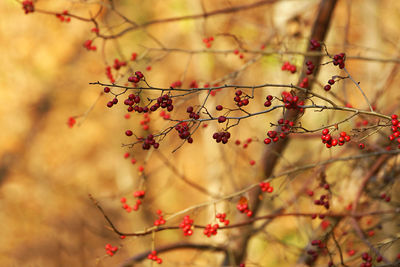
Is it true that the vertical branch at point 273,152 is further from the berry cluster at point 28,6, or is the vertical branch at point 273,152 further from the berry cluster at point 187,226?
the berry cluster at point 28,6

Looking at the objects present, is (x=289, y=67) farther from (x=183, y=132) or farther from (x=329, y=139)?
(x=183, y=132)

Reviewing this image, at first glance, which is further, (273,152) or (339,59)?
(273,152)

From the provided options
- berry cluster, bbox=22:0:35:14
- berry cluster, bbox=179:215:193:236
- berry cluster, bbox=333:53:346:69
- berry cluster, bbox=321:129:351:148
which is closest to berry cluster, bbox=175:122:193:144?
berry cluster, bbox=321:129:351:148

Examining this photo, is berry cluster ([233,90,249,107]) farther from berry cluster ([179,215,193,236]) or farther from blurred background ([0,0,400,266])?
blurred background ([0,0,400,266])

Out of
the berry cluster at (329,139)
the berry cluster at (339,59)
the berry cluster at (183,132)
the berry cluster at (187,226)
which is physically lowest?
the berry cluster at (329,139)

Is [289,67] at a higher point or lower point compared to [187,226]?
higher

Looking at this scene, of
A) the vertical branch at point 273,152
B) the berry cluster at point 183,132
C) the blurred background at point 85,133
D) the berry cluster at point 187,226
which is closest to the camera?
the berry cluster at point 183,132

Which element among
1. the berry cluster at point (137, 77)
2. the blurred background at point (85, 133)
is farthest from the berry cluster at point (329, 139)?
the blurred background at point (85, 133)

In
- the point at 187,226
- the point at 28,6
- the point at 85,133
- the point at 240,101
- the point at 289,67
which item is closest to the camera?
the point at 240,101

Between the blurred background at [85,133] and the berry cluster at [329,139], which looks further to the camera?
the blurred background at [85,133]

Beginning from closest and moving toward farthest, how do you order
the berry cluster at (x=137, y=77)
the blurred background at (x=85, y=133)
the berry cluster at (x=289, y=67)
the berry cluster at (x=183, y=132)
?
the berry cluster at (x=183, y=132) → the berry cluster at (x=137, y=77) → the berry cluster at (x=289, y=67) → the blurred background at (x=85, y=133)

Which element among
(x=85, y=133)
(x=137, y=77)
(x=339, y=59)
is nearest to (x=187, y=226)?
(x=137, y=77)

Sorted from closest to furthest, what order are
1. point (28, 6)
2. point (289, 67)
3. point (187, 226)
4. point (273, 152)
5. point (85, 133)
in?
1. point (187, 226)
2. point (28, 6)
3. point (273, 152)
4. point (289, 67)
5. point (85, 133)

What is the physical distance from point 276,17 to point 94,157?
8966mm
